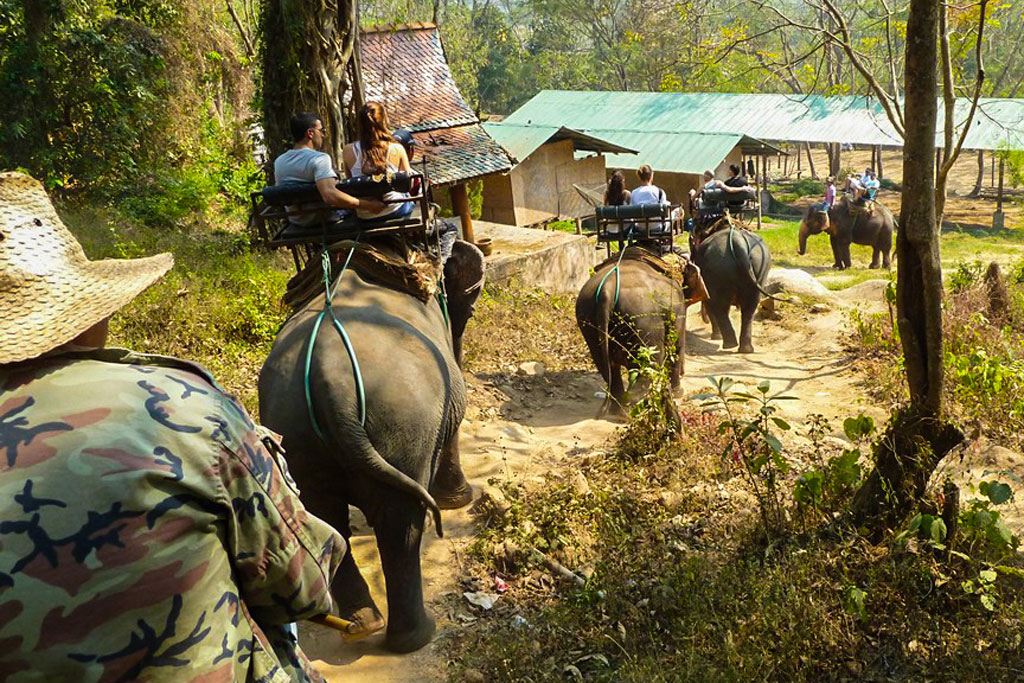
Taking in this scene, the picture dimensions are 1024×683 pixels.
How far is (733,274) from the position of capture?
11.0 metres

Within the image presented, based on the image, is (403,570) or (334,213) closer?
(403,570)

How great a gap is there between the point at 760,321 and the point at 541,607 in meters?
8.78

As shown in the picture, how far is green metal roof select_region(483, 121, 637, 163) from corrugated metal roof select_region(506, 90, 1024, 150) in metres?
5.21

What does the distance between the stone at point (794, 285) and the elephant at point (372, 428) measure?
31.3 ft

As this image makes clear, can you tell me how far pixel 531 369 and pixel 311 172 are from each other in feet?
14.2

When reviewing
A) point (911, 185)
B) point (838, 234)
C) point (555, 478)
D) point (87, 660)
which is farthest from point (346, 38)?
point (838, 234)

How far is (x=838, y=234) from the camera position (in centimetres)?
1959

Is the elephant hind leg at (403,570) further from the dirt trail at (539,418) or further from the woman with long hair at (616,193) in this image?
the woman with long hair at (616,193)

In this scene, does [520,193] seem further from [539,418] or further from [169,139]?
[539,418]

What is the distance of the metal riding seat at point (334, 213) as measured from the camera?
17.4ft

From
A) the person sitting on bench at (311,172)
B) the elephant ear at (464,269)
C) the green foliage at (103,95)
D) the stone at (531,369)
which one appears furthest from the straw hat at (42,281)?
the green foliage at (103,95)

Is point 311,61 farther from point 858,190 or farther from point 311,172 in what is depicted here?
point 858,190

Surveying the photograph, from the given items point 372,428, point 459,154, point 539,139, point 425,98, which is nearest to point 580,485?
point 372,428

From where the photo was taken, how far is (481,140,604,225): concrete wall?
20.8 meters
